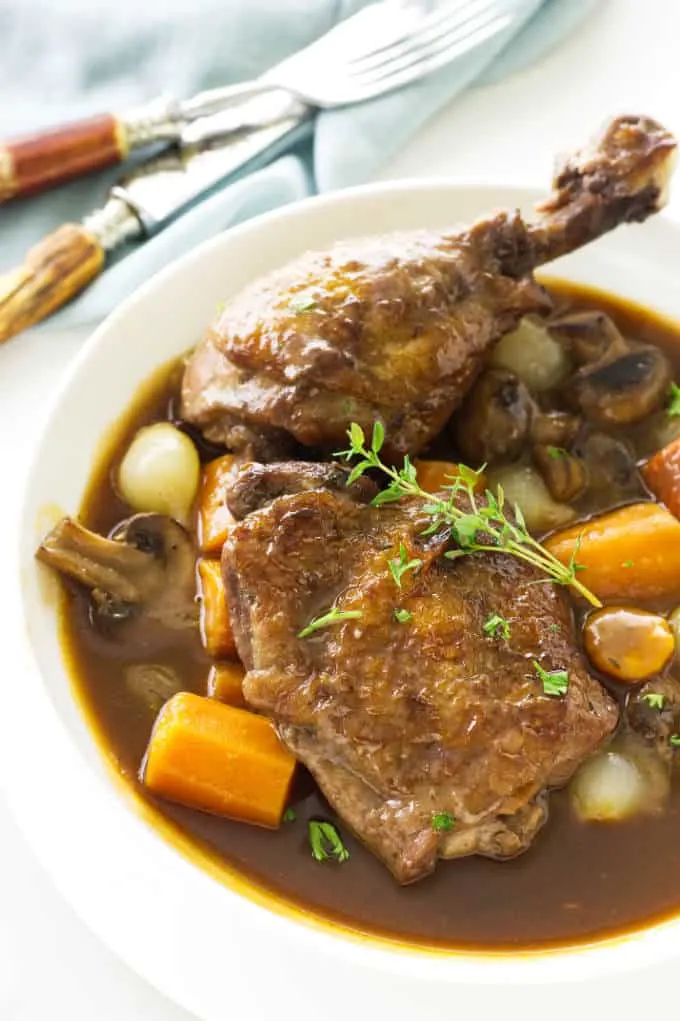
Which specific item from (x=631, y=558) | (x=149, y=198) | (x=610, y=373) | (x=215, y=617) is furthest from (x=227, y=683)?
(x=149, y=198)

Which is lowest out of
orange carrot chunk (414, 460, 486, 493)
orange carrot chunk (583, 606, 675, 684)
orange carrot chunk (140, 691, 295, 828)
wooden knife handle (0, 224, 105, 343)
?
orange carrot chunk (583, 606, 675, 684)

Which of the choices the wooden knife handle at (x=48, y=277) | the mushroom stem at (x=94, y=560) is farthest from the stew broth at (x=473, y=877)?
the wooden knife handle at (x=48, y=277)

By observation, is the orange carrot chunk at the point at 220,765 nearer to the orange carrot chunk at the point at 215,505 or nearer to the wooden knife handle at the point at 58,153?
the orange carrot chunk at the point at 215,505

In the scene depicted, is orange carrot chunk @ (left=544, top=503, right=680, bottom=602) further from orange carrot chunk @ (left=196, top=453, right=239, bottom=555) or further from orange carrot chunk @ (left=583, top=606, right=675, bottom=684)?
orange carrot chunk @ (left=196, top=453, right=239, bottom=555)

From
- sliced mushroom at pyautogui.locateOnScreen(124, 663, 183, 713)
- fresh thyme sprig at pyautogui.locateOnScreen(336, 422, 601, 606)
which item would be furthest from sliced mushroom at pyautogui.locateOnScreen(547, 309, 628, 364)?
sliced mushroom at pyautogui.locateOnScreen(124, 663, 183, 713)

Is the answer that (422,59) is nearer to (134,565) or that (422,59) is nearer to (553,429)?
(553,429)
